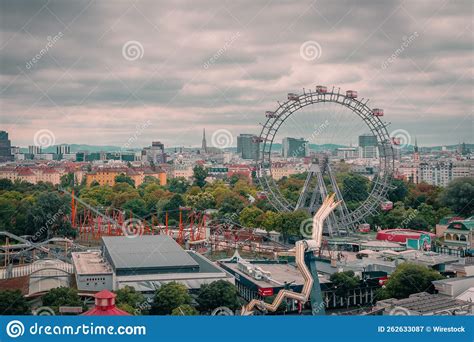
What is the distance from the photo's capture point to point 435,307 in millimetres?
8086

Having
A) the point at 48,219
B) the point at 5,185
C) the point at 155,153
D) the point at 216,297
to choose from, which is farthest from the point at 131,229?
the point at 155,153

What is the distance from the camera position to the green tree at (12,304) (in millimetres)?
7825

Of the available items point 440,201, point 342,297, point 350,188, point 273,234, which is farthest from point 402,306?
point 350,188

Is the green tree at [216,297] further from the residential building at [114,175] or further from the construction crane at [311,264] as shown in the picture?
the residential building at [114,175]

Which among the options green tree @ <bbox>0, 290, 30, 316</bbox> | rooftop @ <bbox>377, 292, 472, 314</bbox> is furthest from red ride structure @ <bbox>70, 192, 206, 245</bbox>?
rooftop @ <bbox>377, 292, 472, 314</bbox>

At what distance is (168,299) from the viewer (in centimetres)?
876

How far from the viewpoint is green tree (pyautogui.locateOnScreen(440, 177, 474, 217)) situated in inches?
760

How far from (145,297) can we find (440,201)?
13183 millimetres

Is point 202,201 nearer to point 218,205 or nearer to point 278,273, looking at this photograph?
point 218,205

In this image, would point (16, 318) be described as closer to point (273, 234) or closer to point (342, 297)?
point (342, 297)

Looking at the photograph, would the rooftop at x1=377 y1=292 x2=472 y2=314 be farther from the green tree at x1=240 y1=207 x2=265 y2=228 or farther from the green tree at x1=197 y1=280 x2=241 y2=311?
the green tree at x1=240 y1=207 x2=265 y2=228

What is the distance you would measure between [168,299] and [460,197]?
13.2m

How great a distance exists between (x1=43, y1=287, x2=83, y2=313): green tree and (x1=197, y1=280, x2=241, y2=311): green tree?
171 centimetres

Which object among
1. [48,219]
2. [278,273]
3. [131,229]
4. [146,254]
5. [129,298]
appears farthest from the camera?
[131,229]
